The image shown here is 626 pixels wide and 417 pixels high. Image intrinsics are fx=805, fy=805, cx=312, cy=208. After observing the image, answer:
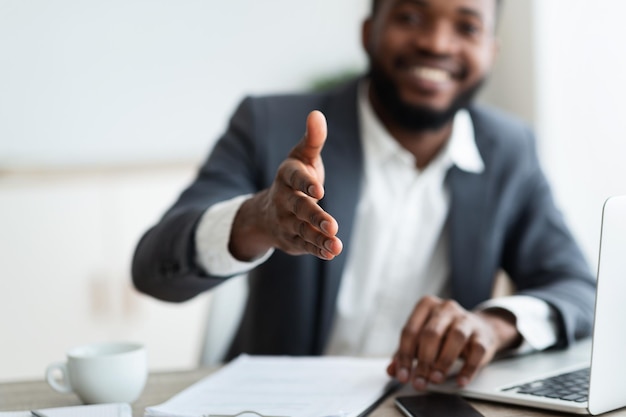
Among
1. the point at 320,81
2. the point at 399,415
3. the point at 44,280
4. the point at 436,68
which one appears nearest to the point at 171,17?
the point at 320,81

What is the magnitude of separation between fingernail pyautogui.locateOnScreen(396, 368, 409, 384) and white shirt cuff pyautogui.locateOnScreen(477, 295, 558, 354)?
23 centimetres

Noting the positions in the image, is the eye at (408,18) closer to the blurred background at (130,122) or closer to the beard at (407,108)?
the beard at (407,108)

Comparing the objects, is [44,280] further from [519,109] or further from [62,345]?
[519,109]

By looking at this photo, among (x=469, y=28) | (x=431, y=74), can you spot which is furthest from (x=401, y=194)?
(x=469, y=28)

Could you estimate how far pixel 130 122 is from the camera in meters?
2.39

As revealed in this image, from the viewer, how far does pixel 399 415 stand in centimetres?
81

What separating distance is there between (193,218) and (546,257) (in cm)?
67

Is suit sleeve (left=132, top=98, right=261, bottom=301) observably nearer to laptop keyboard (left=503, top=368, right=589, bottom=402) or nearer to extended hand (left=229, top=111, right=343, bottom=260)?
extended hand (left=229, top=111, right=343, bottom=260)

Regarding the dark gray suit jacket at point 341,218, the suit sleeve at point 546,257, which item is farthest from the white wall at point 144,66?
the suit sleeve at point 546,257

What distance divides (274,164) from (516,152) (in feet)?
1.58

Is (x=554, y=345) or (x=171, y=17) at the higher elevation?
(x=171, y=17)

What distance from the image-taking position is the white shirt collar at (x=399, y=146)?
4.91 feet

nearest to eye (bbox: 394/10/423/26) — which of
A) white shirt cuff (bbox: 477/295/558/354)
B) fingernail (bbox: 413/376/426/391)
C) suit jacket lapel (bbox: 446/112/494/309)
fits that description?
suit jacket lapel (bbox: 446/112/494/309)

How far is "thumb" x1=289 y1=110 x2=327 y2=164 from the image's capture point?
80cm
